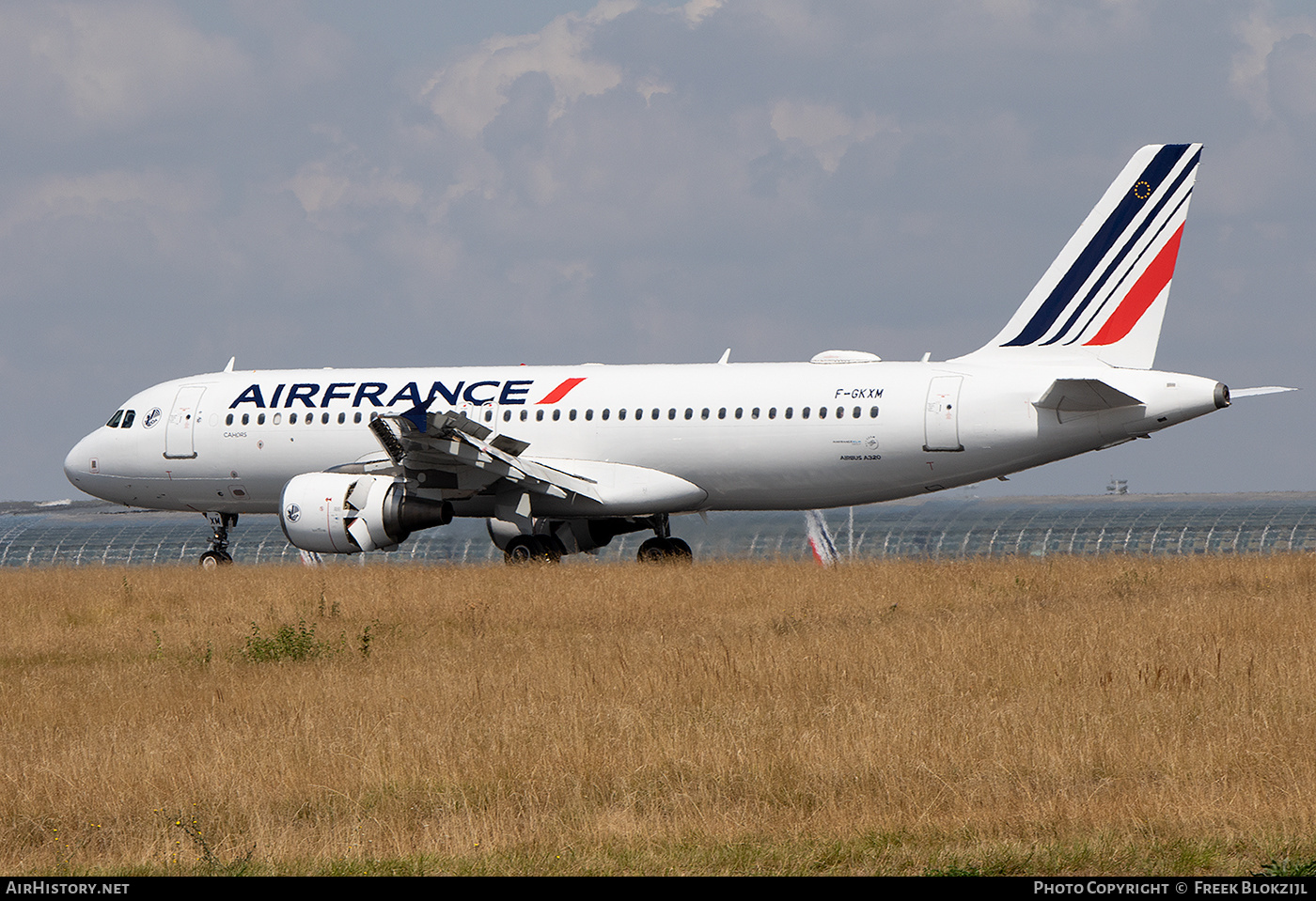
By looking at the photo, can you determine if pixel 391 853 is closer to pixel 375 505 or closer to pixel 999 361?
pixel 375 505

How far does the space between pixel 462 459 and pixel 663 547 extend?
Answer: 4.82 m

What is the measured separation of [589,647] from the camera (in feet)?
46.3

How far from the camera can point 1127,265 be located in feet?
82.4

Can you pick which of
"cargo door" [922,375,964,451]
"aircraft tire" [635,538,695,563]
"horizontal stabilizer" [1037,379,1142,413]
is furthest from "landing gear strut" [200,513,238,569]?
"horizontal stabilizer" [1037,379,1142,413]

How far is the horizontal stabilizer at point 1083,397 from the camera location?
919 inches

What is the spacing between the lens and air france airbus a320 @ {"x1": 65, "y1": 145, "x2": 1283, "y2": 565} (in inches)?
966


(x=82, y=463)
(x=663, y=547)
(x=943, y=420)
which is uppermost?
(x=82, y=463)

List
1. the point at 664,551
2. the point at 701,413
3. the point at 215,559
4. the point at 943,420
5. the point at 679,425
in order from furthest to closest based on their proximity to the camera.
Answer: the point at 215,559, the point at 664,551, the point at 679,425, the point at 701,413, the point at 943,420

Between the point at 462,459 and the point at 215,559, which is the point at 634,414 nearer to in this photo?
the point at 462,459

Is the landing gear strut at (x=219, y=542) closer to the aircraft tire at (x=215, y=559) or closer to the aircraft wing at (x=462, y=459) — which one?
the aircraft tire at (x=215, y=559)

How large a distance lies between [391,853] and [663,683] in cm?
444

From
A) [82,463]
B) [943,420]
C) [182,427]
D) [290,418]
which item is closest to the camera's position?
[943,420]

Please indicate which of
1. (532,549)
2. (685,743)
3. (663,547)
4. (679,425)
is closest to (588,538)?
(663,547)
